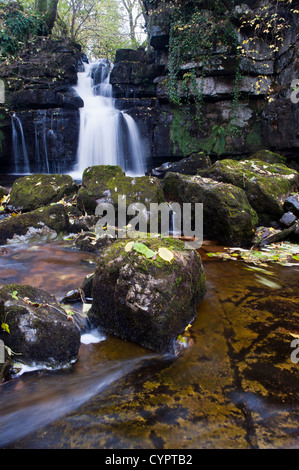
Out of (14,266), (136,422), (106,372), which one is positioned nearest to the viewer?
(136,422)

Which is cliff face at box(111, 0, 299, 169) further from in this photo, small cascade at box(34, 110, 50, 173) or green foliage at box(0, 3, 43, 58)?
green foliage at box(0, 3, 43, 58)

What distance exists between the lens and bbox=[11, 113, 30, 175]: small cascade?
13.3 m

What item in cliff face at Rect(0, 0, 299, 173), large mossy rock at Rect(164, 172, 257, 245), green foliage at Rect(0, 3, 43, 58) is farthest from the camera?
green foliage at Rect(0, 3, 43, 58)

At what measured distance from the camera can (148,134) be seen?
46.1ft

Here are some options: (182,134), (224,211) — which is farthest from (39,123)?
(224,211)

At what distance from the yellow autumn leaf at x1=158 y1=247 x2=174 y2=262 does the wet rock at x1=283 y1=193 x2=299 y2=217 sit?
482 cm

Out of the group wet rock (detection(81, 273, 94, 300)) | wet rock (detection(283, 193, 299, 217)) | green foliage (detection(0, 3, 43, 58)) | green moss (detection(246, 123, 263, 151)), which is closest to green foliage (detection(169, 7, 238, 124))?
green moss (detection(246, 123, 263, 151))

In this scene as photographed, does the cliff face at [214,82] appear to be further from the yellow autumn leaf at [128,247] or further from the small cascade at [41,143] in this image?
the yellow autumn leaf at [128,247]

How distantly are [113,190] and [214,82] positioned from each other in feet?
30.7

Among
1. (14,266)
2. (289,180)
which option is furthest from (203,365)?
(289,180)

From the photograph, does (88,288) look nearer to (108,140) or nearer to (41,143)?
(108,140)

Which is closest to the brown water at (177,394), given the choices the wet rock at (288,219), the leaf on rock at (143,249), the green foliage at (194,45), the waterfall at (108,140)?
the leaf on rock at (143,249)
